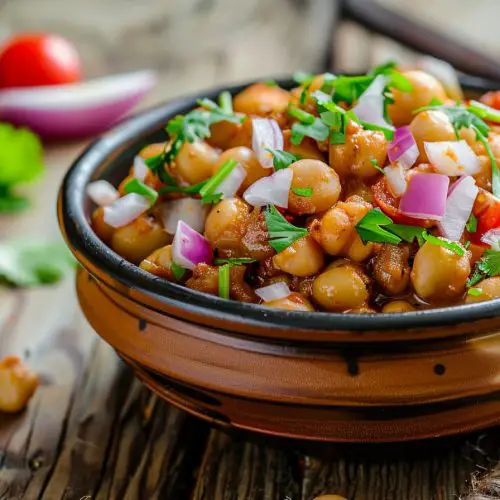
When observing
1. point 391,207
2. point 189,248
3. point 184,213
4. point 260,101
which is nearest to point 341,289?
point 391,207

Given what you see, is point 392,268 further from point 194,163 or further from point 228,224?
point 194,163

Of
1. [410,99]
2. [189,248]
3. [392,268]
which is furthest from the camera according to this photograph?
[410,99]

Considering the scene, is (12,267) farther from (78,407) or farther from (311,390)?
(311,390)

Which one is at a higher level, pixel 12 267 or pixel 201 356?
pixel 201 356

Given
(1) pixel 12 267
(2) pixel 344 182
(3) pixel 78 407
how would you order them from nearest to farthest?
(2) pixel 344 182
(3) pixel 78 407
(1) pixel 12 267

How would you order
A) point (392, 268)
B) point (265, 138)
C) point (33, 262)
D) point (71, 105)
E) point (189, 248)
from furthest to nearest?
1. point (71, 105)
2. point (33, 262)
3. point (265, 138)
4. point (189, 248)
5. point (392, 268)

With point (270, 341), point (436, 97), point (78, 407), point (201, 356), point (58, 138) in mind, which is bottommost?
point (58, 138)

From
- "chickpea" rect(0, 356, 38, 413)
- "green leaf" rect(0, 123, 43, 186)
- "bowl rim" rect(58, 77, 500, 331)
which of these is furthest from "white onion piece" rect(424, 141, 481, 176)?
"green leaf" rect(0, 123, 43, 186)

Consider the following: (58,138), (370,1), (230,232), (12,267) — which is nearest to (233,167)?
(230,232)
